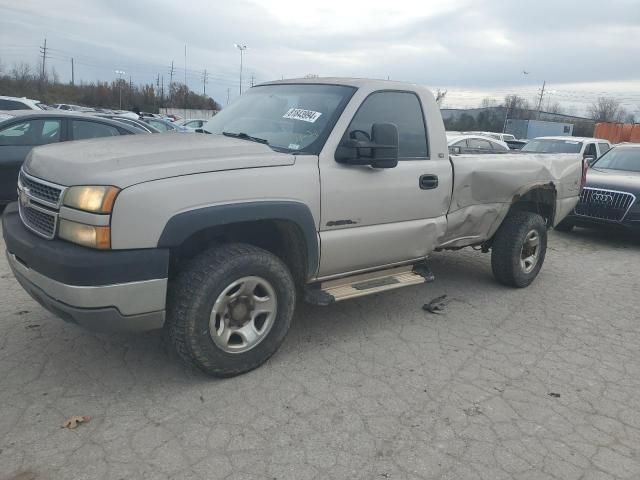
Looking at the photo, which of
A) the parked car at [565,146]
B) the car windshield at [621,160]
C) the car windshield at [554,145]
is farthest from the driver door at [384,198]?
the car windshield at [554,145]

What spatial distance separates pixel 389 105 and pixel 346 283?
4.84ft

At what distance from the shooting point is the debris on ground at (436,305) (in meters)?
4.84

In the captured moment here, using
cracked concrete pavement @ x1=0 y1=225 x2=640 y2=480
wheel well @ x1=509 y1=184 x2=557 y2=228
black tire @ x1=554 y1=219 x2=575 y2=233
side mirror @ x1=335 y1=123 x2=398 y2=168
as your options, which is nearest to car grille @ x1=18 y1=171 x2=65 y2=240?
cracked concrete pavement @ x1=0 y1=225 x2=640 y2=480

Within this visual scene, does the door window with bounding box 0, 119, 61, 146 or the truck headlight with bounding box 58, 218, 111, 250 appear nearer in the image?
the truck headlight with bounding box 58, 218, 111, 250

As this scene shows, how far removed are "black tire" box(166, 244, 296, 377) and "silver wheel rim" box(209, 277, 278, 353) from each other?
0.12 ft

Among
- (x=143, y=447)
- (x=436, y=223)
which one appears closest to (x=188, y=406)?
(x=143, y=447)

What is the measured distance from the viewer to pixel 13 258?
3268mm

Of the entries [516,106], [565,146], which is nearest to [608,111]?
[516,106]

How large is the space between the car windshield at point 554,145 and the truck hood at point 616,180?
3783 millimetres

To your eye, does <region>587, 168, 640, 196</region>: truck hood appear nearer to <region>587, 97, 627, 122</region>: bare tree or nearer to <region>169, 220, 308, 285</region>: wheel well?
<region>169, 220, 308, 285</region>: wheel well

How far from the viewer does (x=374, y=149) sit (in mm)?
3590

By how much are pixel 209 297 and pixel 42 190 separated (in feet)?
3.88

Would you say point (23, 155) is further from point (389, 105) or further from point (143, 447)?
point (143, 447)

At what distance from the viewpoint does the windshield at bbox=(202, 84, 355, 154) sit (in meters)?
3.74
